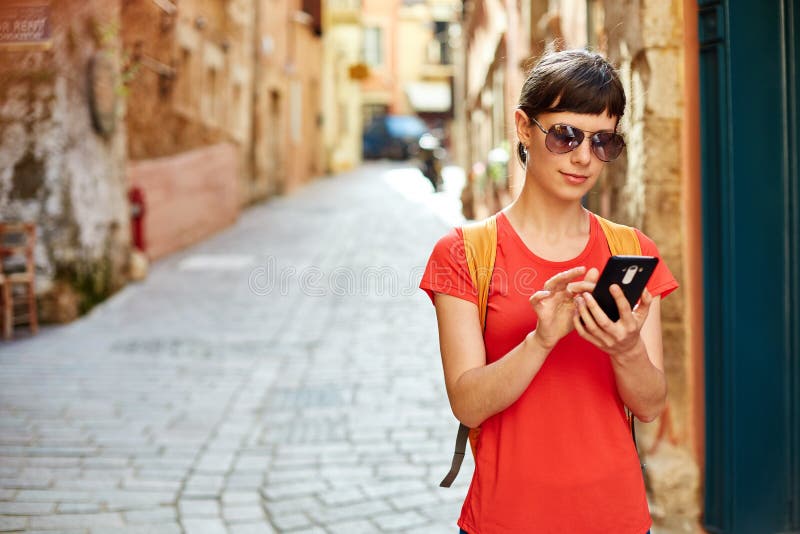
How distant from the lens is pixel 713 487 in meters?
4.08

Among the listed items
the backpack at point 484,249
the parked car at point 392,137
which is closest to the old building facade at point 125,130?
the backpack at point 484,249

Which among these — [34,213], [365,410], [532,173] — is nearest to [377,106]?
[34,213]

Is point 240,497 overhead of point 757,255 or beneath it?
beneath

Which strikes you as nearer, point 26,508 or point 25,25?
point 26,508

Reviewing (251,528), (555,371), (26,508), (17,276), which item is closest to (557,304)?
(555,371)

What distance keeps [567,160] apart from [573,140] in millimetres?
41

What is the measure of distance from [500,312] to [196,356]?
622 centimetres

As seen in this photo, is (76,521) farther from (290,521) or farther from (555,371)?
(555,371)

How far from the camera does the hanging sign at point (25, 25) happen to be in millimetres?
9086

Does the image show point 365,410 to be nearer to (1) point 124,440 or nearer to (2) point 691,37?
(1) point 124,440

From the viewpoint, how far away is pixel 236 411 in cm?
641

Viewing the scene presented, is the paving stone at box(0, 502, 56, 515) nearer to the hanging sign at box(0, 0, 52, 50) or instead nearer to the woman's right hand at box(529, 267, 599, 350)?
the woman's right hand at box(529, 267, 599, 350)

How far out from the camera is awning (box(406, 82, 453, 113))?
48.0m

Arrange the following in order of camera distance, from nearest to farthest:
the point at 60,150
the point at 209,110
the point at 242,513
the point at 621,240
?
the point at 621,240 → the point at 242,513 → the point at 60,150 → the point at 209,110
